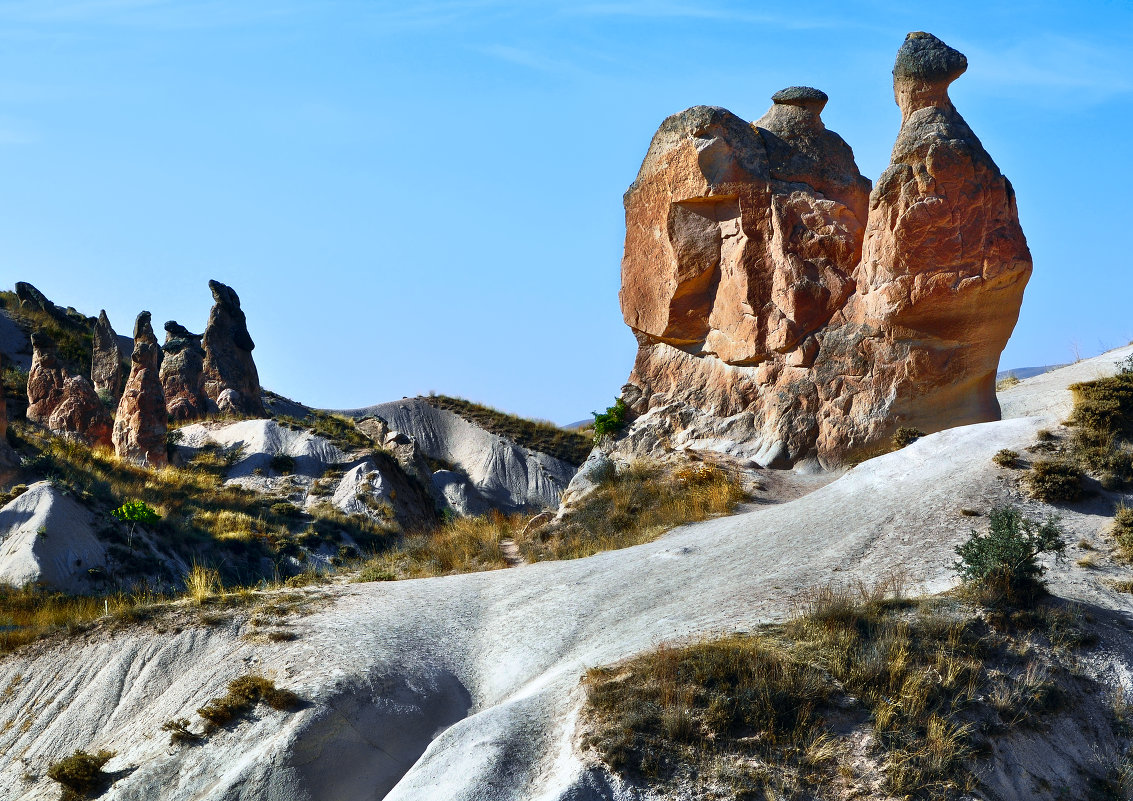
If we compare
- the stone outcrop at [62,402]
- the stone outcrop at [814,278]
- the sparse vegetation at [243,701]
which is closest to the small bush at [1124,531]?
the stone outcrop at [814,278]

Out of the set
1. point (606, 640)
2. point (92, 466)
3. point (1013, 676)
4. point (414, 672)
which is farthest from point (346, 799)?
point (92, 466)

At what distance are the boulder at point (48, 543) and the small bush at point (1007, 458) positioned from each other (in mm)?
15268

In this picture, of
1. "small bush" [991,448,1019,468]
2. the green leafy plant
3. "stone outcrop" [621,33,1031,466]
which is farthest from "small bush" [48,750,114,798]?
"stone outcrop" [621,33,1031,466]

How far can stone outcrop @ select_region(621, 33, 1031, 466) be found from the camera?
18.5 metres

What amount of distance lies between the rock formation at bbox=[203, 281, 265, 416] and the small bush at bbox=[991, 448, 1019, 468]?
34579 millimetres

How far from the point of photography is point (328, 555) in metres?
29.7

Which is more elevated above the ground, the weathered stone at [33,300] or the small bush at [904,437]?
the weathered stone at [33,300]

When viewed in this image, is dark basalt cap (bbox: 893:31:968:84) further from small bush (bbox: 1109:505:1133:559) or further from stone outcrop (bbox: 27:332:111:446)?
stone outcrop (bbox: 27:332:111:446)

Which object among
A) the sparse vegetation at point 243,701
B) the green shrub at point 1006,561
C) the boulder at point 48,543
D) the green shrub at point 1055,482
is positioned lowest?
the sparse vegetation at point 243,701

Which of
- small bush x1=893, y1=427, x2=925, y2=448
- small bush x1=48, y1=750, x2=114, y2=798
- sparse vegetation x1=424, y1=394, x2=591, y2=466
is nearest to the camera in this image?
small bush x1=48, y1=750, x2=114, y2=798

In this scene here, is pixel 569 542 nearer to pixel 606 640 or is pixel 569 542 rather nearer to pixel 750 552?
pixel 750 552

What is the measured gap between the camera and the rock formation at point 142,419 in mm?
34312

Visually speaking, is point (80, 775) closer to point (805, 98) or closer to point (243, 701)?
point (243, 701)

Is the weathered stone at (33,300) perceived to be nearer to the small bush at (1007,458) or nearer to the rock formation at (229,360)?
the rock formation at (229,360)
